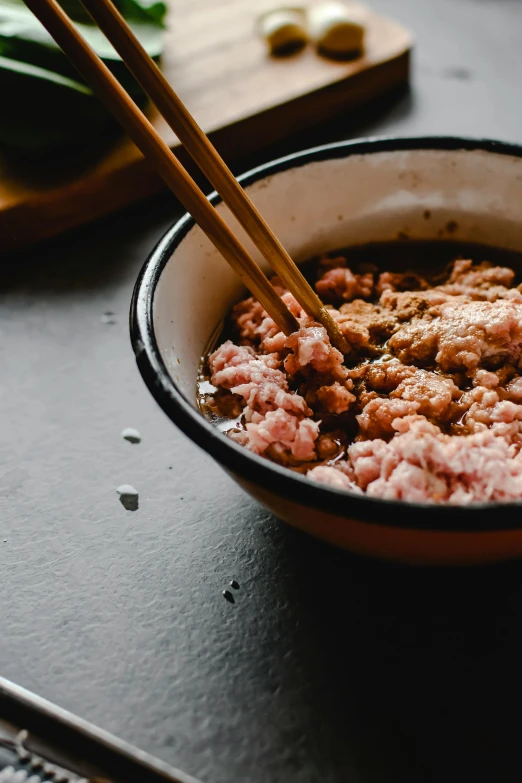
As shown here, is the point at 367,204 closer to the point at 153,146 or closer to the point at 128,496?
the point at 153,146

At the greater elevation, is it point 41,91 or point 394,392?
point 41,91

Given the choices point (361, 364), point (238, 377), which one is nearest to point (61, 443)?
point (238, 377)

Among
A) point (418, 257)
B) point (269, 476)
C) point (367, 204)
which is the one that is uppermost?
point (269, 476)

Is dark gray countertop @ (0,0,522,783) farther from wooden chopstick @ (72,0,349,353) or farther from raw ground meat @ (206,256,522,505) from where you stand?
wooden chopstick @ (72,0,349,353)

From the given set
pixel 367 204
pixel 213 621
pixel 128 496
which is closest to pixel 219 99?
pixel 367 204

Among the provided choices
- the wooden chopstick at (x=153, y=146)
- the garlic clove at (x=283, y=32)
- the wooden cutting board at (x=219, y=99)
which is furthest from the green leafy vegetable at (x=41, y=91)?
the wooden chopstick at (x=153, y=146)

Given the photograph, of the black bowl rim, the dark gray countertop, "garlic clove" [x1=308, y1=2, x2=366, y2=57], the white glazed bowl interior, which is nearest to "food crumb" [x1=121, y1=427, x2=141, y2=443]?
the dark gray countertop

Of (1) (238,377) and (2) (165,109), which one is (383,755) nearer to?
(1) (238,377)
